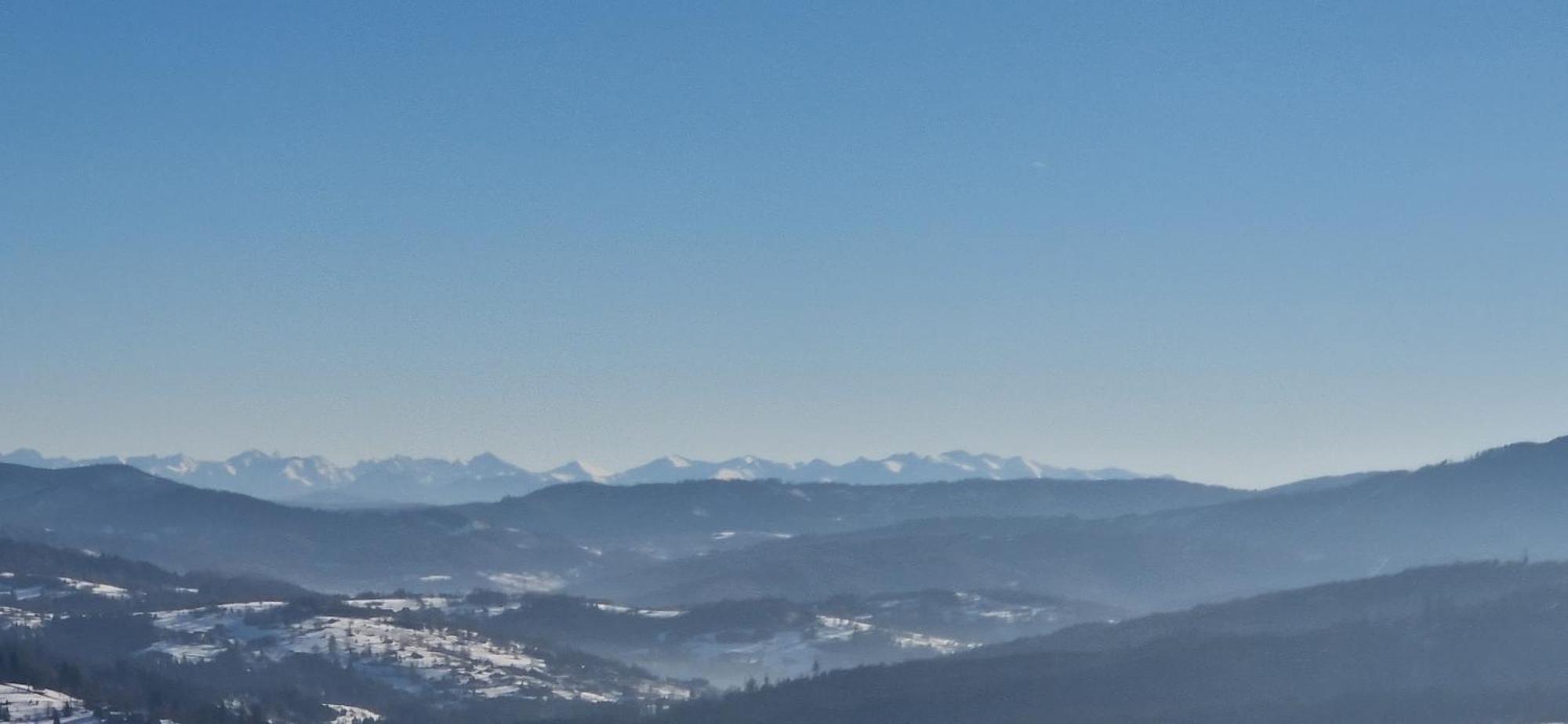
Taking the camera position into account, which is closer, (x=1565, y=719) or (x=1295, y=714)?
(x=1565, y=719)

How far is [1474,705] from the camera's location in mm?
197625

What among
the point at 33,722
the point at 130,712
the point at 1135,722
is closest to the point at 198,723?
the point at 130,712

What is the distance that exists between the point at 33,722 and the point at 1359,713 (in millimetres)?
124292

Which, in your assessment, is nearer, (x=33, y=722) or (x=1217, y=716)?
(x=33, y=722)

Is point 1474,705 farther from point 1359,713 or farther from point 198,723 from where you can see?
point 198,723

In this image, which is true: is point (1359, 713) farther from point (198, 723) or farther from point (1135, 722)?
point (198, 723)

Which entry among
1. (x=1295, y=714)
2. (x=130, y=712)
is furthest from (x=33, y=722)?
(x=1295, y=714)

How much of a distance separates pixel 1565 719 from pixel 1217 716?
106 ft

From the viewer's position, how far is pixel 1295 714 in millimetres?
198250

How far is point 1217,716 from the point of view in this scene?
19950 cm

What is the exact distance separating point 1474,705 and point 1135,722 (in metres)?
33.2

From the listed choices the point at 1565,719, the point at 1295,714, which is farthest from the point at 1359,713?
the point at 1565,719

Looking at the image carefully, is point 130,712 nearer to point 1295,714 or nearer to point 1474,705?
point 1295,714

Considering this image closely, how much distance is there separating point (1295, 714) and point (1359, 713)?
19.9 feet
